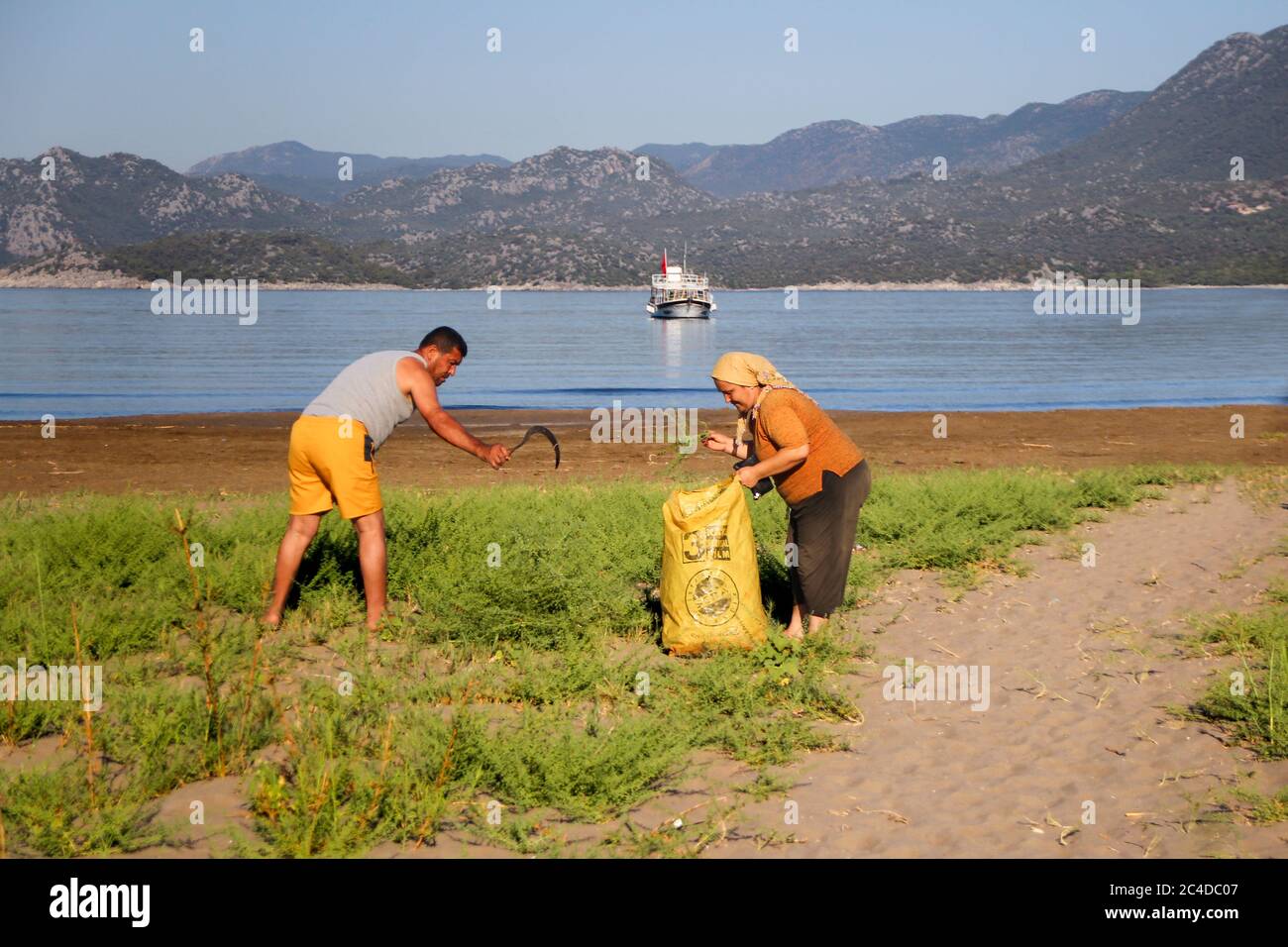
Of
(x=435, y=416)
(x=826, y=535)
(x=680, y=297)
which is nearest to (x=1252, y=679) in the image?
(x=826, y=535)

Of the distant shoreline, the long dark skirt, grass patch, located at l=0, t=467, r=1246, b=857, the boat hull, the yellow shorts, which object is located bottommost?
grass patch, located at l=0, t=467, r=1246, b=857

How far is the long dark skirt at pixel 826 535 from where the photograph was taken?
21.3 feet

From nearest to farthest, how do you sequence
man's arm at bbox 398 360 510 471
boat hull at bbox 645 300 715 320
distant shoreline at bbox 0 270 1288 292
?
man's arm at bbox 398 360 510 471
boat hull at bbox 645 300 715 320
distant shoreline at bbox 0 270 1288 292

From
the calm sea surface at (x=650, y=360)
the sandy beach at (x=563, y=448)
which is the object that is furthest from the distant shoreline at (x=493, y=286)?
the sandy beach at (x=563, y=448)

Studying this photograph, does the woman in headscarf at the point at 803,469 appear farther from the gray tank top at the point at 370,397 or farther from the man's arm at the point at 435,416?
the gray tank top at the point at 370,397

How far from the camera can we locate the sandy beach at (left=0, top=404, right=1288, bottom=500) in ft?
46.6

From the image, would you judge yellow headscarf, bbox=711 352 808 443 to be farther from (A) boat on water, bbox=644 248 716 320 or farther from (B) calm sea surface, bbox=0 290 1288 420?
(A) boat on water, bbox=644 248 716 320

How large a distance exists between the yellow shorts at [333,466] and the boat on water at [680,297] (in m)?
82.5

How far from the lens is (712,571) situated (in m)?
6.43

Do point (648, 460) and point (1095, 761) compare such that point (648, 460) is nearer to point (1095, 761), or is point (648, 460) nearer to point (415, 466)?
point (415, 466)

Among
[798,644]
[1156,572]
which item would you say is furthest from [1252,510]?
[798,644]

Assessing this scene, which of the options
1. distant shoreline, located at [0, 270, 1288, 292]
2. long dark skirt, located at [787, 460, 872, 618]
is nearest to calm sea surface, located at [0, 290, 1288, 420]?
long dark skirt, located at [787, 460, 872, 618]

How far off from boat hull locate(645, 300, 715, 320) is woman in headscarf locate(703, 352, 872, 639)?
8247 centimetres

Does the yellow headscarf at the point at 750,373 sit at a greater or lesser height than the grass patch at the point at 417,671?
greater
